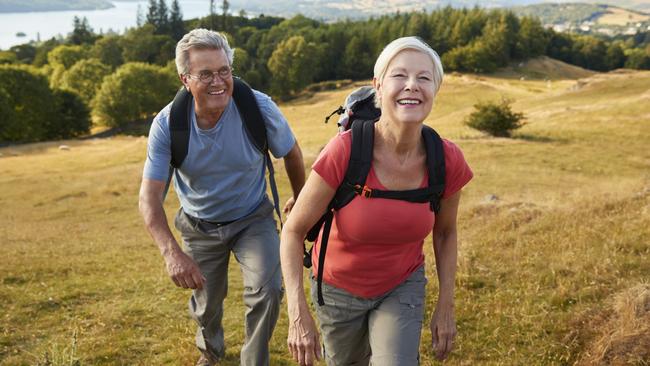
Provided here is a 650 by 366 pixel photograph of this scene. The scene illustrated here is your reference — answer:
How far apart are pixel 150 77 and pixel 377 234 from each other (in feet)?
270

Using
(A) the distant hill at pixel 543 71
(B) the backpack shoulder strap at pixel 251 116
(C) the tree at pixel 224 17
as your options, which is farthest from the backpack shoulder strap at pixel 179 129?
(C) the tree at pixel 224 17

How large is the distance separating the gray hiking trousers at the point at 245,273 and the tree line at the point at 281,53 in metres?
72.1

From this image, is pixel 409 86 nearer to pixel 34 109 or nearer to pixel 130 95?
pixel 34 109

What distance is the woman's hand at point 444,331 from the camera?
373 cm

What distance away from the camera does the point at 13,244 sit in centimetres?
1548

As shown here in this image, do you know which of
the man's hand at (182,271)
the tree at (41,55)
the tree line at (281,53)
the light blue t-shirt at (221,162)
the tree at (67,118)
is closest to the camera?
the man's hand at (182,271)

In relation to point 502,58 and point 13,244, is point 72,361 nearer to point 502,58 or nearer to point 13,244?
point 13,244

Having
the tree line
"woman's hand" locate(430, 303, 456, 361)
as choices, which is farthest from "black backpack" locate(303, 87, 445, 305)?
the tree line

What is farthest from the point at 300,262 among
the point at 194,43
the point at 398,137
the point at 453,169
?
the point at 194,43

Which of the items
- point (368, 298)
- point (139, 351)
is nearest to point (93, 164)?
point (139, 351)

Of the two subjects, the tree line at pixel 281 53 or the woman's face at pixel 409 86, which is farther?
the tree line at pixel 281 53

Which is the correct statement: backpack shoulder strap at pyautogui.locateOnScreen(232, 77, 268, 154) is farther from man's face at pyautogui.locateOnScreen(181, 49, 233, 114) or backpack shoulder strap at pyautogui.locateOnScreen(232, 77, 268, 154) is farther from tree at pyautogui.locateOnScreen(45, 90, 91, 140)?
tree at pyautogui.locateOnScreen(45, 90, 91, 140)

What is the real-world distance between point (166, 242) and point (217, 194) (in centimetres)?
80

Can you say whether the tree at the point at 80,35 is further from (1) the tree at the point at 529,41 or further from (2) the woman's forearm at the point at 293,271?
(2) the woman's forearm at the point at 293,271
